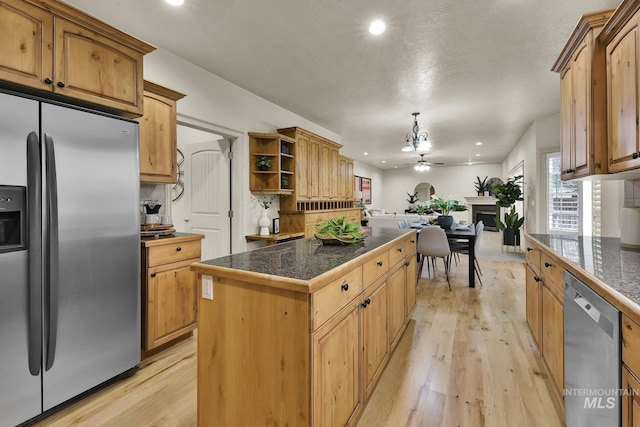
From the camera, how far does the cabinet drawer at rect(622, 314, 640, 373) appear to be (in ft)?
2.96

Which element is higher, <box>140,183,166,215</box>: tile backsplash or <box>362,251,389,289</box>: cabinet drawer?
<box>140,183,166,215</box>: tile backsplash

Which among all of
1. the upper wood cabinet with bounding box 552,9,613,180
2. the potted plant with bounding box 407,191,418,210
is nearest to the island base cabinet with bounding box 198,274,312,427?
the upper wood cabinet with bounding box 552,9,613,180

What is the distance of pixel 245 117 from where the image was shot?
378 centimetres

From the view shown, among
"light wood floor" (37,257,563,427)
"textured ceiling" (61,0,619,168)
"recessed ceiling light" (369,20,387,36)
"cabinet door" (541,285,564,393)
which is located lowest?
"light wood floor" (37,257,563,427)

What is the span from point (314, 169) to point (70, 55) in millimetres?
3297

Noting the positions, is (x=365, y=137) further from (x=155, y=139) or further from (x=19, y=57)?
(x=19, y=57)

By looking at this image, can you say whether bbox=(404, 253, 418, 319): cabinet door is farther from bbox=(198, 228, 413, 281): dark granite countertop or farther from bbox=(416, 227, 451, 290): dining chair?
bbox=(416, 227, 451, 290): dining chair

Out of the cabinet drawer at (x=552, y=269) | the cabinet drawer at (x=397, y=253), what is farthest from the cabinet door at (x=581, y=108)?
the cabinet drawer at (x=397, y=253)

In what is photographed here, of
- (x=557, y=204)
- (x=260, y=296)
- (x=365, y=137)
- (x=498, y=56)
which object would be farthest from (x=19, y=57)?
(x=557, y=204)

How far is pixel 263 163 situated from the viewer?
12.8ft

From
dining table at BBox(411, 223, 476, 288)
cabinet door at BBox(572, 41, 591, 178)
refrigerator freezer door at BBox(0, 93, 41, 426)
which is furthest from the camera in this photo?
dining table at BBox(411, 223, 476, 288)

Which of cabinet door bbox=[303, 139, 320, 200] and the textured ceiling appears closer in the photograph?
the textured ceiling

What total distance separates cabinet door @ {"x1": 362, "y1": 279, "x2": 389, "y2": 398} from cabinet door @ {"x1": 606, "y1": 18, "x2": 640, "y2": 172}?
1495 mm

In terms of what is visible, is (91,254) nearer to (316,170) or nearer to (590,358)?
(590,358)
